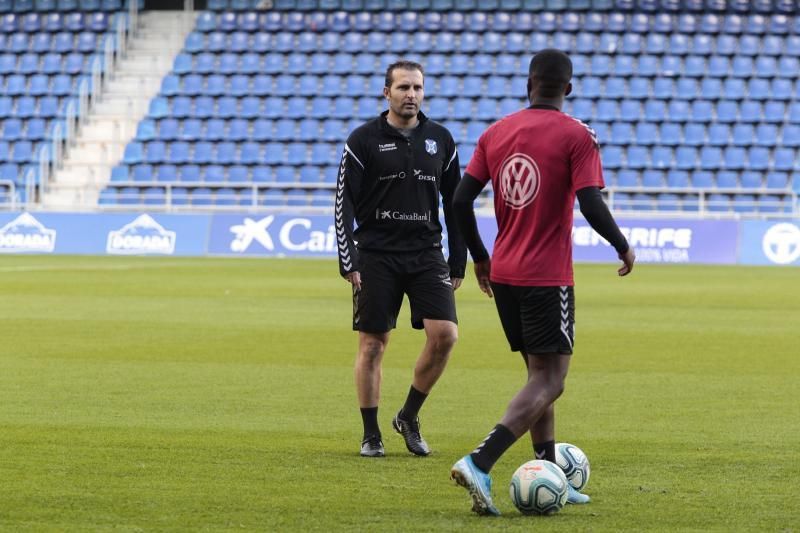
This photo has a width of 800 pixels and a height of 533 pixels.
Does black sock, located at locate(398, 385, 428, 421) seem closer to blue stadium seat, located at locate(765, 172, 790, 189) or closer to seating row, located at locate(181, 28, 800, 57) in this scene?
blue stadium seat, located at locate(765, 172, 790, 189)

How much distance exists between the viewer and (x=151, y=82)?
4359cm

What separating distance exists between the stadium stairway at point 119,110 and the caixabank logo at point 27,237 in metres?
2.14

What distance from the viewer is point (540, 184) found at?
6582 millimetres

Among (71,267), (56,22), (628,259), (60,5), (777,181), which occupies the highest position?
(60,5)

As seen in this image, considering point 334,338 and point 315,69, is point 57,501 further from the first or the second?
point 315,69

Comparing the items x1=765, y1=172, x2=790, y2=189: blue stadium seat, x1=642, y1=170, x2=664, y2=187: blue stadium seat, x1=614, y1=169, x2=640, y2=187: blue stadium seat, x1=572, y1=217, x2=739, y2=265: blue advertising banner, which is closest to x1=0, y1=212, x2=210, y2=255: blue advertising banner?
x1=572, y1=217, x2=739, y2=265: blue advertising banner

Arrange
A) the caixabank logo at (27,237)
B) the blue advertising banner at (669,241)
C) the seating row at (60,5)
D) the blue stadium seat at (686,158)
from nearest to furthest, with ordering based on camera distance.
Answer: the blue advertising banner at (669,241) → the caixabank logo at (27,237) → the blue stadium seat at (686,158) → the seating row at (60,5)

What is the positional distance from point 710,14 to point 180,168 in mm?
16357

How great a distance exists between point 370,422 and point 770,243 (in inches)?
1033

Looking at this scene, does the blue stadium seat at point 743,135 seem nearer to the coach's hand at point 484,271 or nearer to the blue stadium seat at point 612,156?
the blue stadium seat at point 612,156

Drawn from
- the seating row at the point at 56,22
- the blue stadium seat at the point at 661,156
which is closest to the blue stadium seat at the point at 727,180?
the blue stadium seat at the point at 661,156

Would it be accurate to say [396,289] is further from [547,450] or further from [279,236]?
[279,236]

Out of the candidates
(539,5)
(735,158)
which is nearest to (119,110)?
(539,5)

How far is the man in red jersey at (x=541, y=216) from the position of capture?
6531mm
